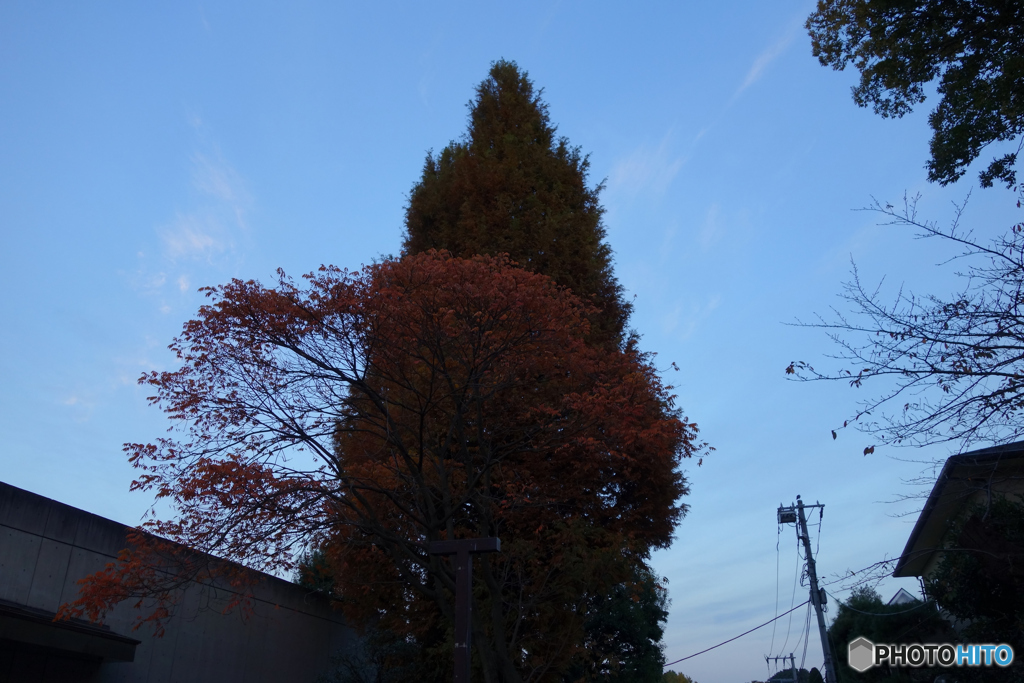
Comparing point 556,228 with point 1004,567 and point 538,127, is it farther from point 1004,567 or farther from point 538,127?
point 1004,567

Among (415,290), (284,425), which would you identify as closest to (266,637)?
(284,425)

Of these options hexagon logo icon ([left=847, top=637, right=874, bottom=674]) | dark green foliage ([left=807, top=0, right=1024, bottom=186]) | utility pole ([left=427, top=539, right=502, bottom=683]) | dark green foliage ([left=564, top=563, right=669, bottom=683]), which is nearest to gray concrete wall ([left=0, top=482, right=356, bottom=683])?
utility pole ([left=427, top=539, right=502, bottom=683])

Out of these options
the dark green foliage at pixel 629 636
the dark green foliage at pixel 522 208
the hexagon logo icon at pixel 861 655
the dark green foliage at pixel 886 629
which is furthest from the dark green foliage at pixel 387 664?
the hexagon logo icon at pixel 861 655

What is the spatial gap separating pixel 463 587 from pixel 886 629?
19258mm

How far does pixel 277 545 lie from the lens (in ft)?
30.8

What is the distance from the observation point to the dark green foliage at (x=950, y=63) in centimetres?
756

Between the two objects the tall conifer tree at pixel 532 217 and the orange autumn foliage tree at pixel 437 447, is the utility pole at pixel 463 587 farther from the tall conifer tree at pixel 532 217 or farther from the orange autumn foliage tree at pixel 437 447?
the tall conifer tree at pixel 532 217

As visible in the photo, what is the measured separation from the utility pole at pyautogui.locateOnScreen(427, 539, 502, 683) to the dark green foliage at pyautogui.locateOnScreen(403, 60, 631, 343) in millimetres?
7942

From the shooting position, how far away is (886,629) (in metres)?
21.6

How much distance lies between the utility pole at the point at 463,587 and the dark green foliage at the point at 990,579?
8511 millimetres

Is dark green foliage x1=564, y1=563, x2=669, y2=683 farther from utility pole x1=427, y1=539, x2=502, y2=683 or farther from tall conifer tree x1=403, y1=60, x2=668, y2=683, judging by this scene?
utility pole x1=427, y1=539, x2=502, y2=683

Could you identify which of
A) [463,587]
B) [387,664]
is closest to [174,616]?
[387,664]

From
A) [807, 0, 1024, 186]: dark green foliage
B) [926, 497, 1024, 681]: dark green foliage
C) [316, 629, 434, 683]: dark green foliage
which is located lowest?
[316, 629, 434, 683]: dark green foliage

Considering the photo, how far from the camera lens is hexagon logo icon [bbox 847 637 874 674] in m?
21.6
